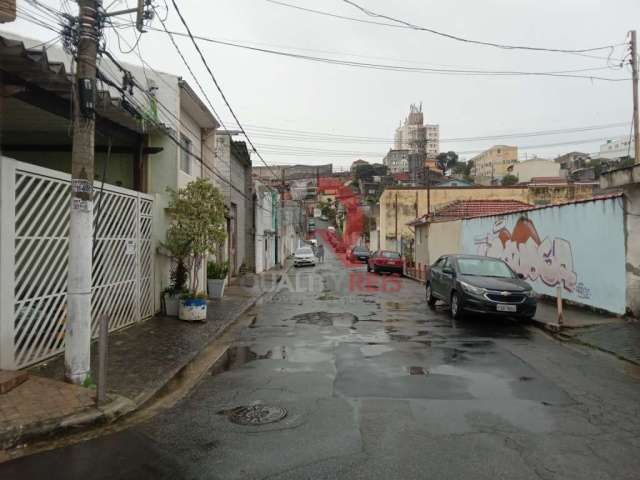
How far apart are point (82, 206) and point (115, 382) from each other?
2.26m

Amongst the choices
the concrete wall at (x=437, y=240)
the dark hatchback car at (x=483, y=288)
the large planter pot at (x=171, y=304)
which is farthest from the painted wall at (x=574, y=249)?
the large planter pot at (x=171, y=304)

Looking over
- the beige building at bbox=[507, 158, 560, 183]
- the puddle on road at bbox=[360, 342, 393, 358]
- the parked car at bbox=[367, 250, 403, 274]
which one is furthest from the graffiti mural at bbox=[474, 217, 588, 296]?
the beige building at bbox=[507, 158, 560, 183]

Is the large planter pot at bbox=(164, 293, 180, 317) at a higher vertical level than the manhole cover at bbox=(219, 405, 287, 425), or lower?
higher

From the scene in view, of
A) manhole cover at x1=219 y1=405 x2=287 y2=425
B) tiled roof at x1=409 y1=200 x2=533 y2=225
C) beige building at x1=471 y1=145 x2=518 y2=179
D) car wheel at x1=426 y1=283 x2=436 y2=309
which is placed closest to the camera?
manhole cover at x1=219 y1=405 x2=287 y2=425

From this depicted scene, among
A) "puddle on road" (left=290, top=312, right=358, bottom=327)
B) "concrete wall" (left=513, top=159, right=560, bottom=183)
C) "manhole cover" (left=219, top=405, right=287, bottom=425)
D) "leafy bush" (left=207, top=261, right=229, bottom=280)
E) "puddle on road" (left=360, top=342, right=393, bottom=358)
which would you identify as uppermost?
"concrete wall" (left=513, top=159, right=560, bottom=183)

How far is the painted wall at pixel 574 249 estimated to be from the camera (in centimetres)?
1102

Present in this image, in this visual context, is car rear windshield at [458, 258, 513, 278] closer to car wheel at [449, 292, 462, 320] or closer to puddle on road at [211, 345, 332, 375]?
car wheel at [449, 292, 462, 320]

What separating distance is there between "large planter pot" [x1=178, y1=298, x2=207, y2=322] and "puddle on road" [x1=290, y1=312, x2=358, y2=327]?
7.26 ft

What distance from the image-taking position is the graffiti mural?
519 inches

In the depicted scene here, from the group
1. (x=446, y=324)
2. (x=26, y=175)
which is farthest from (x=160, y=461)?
(x=446, y=324)

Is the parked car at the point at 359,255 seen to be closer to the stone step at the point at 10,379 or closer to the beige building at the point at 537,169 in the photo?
the beige building at the point at 537,169

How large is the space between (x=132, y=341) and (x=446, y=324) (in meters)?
6.66

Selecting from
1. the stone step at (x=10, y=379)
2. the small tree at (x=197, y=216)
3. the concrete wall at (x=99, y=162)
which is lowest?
the stone step at (x=10, y=379)

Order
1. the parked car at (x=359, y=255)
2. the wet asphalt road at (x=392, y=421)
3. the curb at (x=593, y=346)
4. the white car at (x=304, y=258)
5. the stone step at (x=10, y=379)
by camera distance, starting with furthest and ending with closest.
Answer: the parked car at (x=359, y=255) → the white car at (x=304, y=258) → the curb at (x=593, y=346) → the stone step at (x=10, y=379) → the wet asphalt road at (x=392, y=421)
